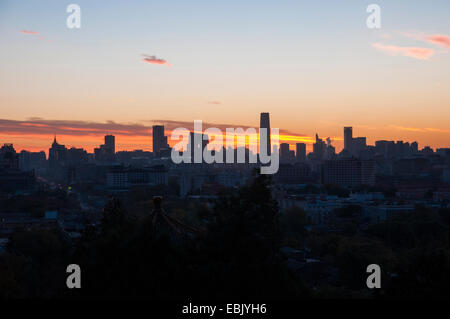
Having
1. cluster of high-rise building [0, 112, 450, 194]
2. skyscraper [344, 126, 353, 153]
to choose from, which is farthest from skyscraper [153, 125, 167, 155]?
skyscraper [344, 126, 353, 153]

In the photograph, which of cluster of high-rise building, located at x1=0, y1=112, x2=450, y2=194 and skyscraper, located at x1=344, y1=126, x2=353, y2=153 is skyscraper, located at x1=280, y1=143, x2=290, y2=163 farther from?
skyscraper, located at x1=344, y1=126, x2=353, y2=153

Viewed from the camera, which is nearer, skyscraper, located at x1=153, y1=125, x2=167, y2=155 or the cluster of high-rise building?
the cluster of high-rise building

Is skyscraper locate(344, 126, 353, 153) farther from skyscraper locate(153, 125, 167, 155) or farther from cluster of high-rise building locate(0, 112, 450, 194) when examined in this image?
skyscraper locate(153, 125, 167, 155)

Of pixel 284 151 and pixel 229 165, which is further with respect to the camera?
pixel 284 151

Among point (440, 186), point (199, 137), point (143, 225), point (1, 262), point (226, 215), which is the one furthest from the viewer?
point (199, 137)

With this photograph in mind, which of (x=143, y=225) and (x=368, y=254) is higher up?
(x=143, y=225)

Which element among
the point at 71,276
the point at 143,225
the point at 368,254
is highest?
the point at 143,225

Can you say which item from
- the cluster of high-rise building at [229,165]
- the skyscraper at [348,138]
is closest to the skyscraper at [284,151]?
the cluster of high-rise building at [229,165]

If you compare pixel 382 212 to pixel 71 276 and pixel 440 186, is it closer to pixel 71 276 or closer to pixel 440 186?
pixel 440 186

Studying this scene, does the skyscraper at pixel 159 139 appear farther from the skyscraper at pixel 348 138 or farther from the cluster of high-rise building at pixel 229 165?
the skyscraper at pixel 348 138
